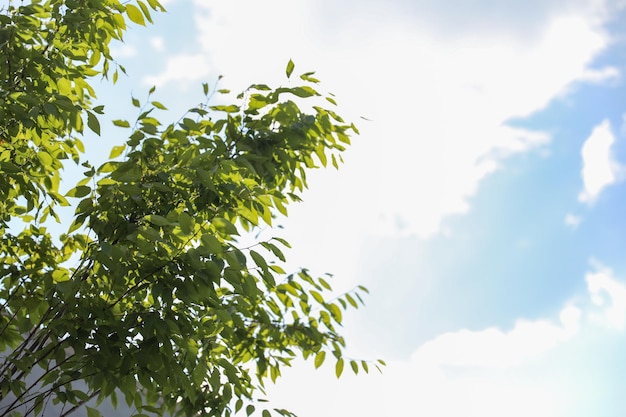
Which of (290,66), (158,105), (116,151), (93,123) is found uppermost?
(290,66)

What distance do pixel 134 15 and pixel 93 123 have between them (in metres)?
0.65

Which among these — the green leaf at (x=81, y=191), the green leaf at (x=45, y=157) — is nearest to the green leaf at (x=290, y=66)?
the green leaf at (x=81, y=191)

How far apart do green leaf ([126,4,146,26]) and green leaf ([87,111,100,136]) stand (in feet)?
1.99

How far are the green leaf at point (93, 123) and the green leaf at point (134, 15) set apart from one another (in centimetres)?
61

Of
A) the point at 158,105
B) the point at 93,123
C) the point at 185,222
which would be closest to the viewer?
the point at 185,222

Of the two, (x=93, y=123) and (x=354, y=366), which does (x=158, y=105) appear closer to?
(x=93, y=123)

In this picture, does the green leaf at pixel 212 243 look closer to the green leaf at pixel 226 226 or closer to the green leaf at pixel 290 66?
the green leaf at pixel 226 226

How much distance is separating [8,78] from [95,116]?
1.61 ft

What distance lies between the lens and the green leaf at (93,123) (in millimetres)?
2406

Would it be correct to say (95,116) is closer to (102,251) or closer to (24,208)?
(102,251)

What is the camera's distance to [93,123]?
7.93ft

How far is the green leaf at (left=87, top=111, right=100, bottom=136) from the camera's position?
2.41m

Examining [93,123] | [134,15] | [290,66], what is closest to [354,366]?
[290,66]

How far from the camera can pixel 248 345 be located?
3.36 meters
